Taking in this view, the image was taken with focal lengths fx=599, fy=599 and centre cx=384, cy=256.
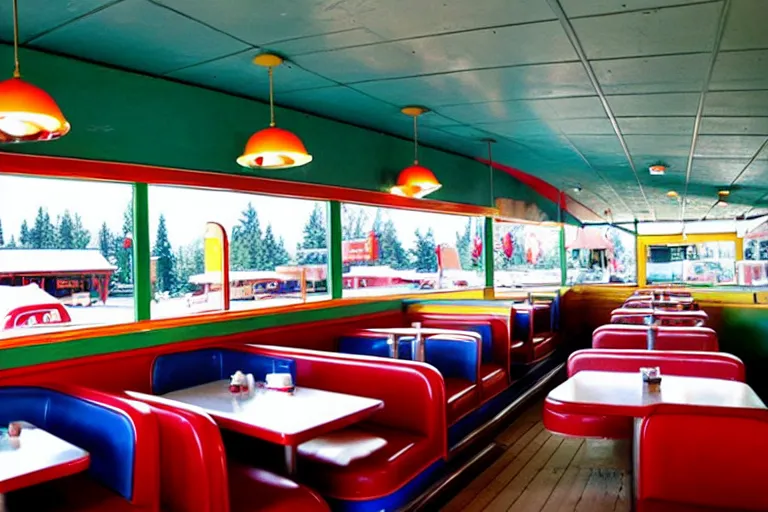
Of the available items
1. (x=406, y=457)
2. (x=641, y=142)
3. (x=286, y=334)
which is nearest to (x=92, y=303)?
(x=286, y=334)

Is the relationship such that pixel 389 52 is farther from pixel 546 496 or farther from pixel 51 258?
pixel 546 496

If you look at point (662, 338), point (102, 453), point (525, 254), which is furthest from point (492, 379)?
point (525, 254)

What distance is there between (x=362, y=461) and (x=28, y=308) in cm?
217

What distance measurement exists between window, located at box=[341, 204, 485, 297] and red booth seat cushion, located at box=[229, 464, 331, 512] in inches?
121

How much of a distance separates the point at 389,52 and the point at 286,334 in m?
2.38

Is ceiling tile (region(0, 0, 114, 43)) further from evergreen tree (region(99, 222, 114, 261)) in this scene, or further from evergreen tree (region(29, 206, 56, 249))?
evergreen tree (region(99, 222, 114, 261))

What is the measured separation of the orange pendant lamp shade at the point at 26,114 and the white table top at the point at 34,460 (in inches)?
51.1

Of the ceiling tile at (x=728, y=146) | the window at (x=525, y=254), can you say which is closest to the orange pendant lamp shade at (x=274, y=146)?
the ceiling tile at (x=728, y=146)

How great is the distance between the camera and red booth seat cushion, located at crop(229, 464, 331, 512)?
255cm

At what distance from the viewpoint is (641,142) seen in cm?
611

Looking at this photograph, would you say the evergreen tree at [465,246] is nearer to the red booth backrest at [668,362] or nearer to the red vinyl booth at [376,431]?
the red booth backrest at [668,362]

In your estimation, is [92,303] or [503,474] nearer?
[92,303]

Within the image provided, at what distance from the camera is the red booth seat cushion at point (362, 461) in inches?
114

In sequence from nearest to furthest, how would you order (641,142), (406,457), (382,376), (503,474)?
(406,457) → (382,376) → (503,474) → (641,142)
